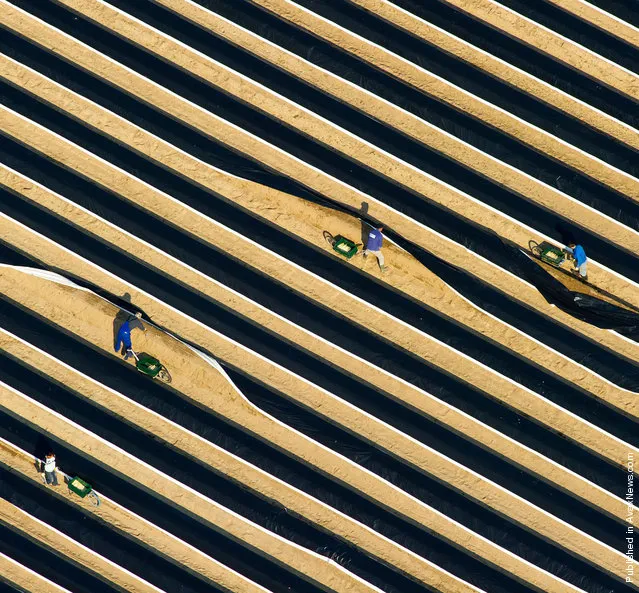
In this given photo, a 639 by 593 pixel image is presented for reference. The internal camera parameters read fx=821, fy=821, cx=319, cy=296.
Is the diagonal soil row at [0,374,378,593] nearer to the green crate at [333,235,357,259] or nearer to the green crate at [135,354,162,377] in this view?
the green crate at [135,354,162,377]

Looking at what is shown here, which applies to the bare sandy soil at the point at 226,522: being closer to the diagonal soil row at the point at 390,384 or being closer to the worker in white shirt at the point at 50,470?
the worker in white shirt at the point at 50,470

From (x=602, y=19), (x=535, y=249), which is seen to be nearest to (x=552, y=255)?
(x=535, y=249)

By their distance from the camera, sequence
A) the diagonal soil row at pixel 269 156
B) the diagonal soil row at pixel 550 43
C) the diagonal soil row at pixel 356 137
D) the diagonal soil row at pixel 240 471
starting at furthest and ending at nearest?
1. the diagonal soil row at pixel 550 43
2. the diagonal soil row at pixel 356 137
3. the diagonal soil row at pixel 269 156
4. the diagonal soil row at pixel 240 471

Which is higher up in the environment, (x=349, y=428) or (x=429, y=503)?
(x=349, y=428)

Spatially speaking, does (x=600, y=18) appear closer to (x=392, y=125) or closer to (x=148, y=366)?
(x=392, y=125)

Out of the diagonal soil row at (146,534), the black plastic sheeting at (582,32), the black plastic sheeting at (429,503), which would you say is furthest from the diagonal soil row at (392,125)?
the diagonal soil row at (146,534)

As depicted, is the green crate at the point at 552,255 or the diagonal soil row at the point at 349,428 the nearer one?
the diagonal soil row at the point at 349,428

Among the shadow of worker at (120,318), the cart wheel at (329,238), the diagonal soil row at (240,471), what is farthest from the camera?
the cart wheel at (329,238)

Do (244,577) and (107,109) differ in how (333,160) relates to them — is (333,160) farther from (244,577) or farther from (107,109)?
(244,577)
